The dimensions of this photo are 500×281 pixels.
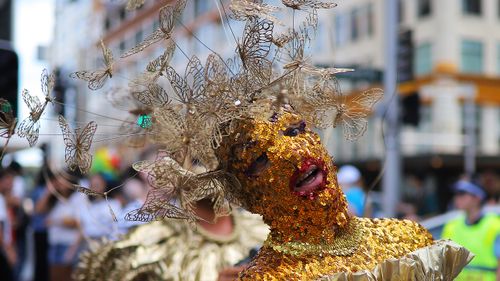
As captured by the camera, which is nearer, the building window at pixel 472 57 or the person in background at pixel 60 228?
the person in background at pixel 60 228

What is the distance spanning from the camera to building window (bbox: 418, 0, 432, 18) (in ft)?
101

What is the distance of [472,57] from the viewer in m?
31.6

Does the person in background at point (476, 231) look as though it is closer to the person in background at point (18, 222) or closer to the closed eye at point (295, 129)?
the closed eye at point (295, 129)

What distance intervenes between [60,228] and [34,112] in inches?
263

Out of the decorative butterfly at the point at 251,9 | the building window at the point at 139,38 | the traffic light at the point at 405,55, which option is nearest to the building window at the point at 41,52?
the building window at the point at 139,38

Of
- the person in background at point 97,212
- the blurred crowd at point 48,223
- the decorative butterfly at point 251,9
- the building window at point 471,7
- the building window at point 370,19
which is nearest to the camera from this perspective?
the decorative butterfly at point 251,9

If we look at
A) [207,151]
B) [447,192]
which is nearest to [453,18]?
[447,192]

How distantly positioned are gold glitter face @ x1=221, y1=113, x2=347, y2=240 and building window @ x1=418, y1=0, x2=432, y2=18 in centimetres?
2912

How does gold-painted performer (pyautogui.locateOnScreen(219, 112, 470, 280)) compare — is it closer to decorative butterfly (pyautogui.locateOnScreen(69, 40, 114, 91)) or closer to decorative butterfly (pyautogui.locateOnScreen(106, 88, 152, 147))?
decorative butterfly (pyautogui.locateOnScreen(106, 88, 152, 147))

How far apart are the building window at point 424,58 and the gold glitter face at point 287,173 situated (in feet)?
94.5

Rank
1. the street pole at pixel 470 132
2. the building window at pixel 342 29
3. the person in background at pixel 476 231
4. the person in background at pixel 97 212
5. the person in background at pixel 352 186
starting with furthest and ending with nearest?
the building window at pixel 342 29, the street pole at pixel 470 132, the person in background at pixel 352 186, the person in background at pixel 97 212, the person in background at pixel 476 231

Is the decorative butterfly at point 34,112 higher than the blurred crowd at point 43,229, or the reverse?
the decorative butterfly at point 34,112

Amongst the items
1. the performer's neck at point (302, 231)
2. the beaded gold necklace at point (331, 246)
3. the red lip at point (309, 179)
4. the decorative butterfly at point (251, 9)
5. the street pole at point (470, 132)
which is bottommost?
the street pole at point (470, 132)

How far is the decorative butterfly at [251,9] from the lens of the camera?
264cm
